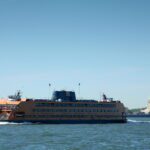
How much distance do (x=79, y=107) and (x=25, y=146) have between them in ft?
244

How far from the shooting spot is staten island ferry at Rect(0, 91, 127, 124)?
121688 millimetres

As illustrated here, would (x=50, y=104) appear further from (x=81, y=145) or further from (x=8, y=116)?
(x=81, y=145)

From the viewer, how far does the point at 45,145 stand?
5959 centimetres

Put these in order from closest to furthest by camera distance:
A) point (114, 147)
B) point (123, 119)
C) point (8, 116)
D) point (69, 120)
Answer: point (114, 147), point (8, 116), point (69, 120), point (123, 119)

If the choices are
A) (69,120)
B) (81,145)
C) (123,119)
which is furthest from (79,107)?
(81,145)

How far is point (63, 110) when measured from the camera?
129500 mm

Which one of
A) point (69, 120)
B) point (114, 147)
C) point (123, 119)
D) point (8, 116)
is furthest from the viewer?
point (123, 119)

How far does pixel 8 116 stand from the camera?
395ft

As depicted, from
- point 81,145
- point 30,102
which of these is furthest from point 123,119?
point 81,145

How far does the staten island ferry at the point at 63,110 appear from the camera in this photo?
121688 millimetres

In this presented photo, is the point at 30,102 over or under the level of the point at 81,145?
over

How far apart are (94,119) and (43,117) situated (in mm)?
15816

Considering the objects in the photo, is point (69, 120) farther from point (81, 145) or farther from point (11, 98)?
point (81, 145)

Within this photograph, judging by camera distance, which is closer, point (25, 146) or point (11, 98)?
point (25, 146)
